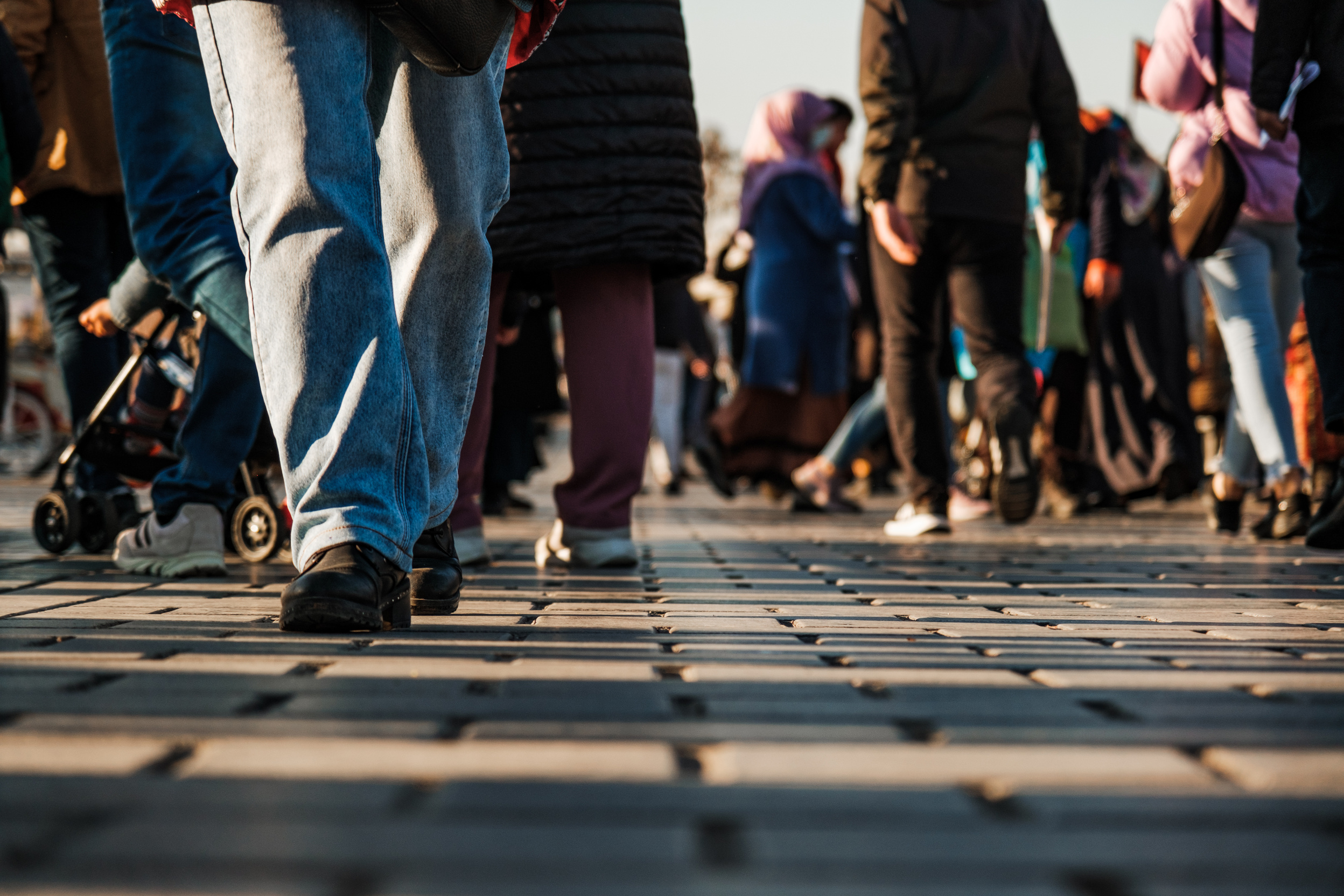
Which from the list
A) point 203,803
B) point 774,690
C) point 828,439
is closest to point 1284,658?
point 774,690

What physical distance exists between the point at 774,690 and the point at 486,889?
0.89 metres

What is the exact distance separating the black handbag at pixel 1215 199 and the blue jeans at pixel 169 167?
341 centimetres

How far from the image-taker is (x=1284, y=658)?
2.26 metres

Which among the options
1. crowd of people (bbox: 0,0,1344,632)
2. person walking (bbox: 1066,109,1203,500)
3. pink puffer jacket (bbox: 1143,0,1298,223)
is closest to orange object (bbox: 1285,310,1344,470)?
crowd of people (bbox: 0,0,1344,632)

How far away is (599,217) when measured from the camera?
406cm

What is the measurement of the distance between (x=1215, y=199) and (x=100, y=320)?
12.7 feet

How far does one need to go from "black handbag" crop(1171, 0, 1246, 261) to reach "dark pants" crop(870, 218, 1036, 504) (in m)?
0.81

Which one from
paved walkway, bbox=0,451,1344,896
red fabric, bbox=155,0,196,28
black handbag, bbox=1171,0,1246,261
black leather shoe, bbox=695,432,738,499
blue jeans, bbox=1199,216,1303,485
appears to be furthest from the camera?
black leather shoe, bbox=695,432,738,499

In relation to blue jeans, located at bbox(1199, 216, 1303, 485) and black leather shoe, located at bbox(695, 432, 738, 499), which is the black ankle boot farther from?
black leather shoe, located at bbox(695, 432, 738, 499)

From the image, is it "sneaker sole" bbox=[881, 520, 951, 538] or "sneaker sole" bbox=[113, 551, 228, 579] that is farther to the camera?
"sneaker sole" bbox=[881, 520, 951, 538]

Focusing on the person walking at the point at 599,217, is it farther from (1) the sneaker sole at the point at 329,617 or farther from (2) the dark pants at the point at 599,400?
(1) the sneaker sole at the point at 329,617

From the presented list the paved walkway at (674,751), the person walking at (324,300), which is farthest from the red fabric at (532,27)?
the paved walkway at (674,751)

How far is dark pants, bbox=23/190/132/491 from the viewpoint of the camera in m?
4.86

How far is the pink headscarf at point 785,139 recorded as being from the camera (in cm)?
852
